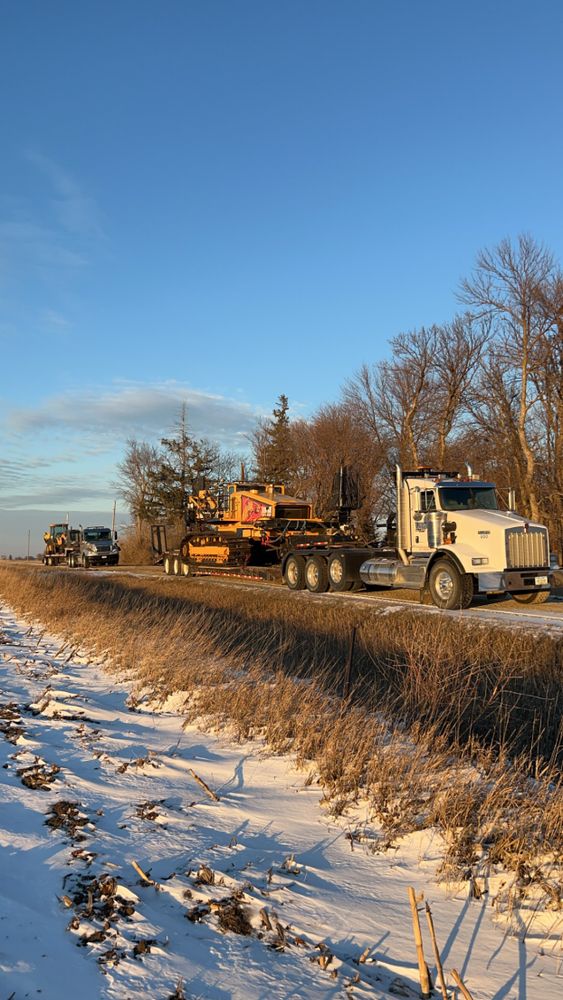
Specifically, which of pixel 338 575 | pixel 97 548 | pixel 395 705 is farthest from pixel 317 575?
pixel 97 548

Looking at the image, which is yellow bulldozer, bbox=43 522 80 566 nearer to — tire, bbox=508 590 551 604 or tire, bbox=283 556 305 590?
tire, bbox=283 556 305 590

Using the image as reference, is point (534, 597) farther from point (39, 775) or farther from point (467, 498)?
point (39, 775)

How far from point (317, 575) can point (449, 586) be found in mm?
5253

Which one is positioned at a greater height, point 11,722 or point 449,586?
point 449,586

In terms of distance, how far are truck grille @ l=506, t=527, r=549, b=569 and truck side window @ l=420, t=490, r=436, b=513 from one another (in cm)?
233

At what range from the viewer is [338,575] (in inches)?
757

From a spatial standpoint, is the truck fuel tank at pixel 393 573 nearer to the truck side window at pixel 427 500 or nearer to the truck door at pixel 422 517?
the truck door at pixel 422 517

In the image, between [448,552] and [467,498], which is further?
[467,498]

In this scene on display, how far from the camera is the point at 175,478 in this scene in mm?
54188

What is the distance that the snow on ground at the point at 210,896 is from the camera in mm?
2730

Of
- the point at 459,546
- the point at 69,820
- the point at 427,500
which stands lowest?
the point at 69,820

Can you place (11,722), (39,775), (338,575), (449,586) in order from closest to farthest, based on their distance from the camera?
(39,775) < (11,722) < (449,586) < (338,575)

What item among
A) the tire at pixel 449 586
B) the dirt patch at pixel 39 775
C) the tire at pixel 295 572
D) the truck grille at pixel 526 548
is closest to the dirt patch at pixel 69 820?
the dirt patch at pixel 39 775

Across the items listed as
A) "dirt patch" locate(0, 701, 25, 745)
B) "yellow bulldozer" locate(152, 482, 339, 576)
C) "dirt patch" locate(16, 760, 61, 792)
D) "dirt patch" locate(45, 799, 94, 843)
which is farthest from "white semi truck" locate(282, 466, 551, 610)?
"dirt patch" locate(45, 799, 94, 843)
